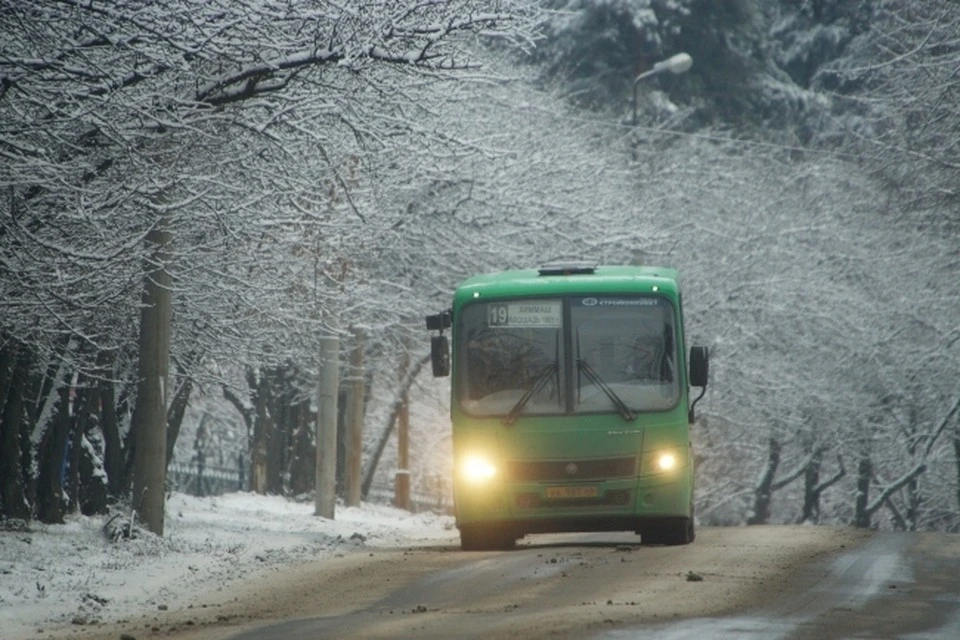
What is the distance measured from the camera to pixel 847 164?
61.3 meters

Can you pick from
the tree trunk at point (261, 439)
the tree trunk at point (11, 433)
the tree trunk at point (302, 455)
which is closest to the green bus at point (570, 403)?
the tree trunk at point (11, 433)

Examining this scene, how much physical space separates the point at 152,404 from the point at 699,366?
548cm

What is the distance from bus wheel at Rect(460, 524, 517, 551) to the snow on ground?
4.90 ft

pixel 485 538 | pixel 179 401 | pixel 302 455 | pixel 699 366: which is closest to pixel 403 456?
pixel 302 455

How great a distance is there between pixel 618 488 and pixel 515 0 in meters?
Answer: 6.95

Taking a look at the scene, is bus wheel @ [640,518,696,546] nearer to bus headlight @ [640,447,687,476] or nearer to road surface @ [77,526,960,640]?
road surface @ [77,526,960,640]

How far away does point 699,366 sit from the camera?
2053 cm

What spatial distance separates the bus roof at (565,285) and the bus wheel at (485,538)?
2283mm

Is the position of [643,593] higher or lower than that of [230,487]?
lower

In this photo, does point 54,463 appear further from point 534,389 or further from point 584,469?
point 584,469

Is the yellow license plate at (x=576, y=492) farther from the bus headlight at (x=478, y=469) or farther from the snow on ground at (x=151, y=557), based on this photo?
the snow on ground at (x=151, y=557)

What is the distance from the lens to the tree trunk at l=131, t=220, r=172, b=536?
21.2 metres

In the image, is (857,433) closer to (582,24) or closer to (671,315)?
(582,24)

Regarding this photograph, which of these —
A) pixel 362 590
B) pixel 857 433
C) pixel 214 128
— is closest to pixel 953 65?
pixel 214 128
